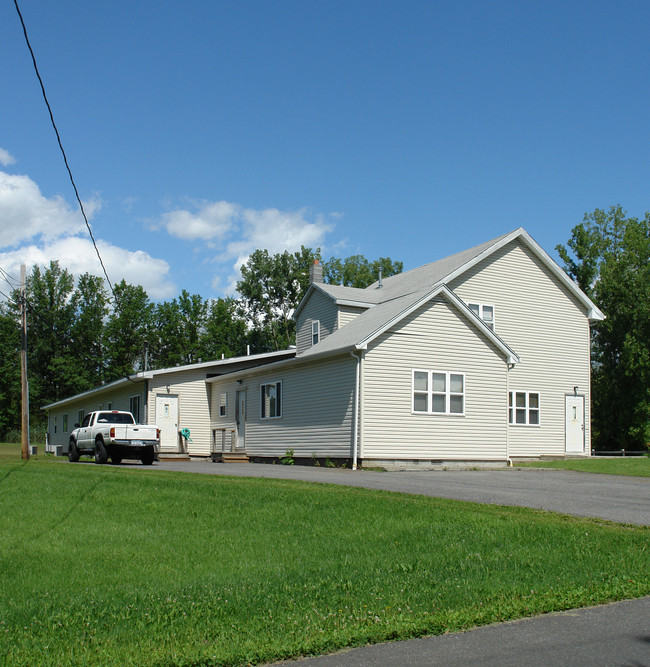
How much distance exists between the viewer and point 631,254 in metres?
50.5

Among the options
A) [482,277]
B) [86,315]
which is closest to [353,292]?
[482,277]

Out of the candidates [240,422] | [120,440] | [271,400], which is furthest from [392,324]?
[240,422]

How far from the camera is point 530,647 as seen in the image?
5.48m

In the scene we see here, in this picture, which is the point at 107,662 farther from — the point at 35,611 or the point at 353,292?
the point at 353,292

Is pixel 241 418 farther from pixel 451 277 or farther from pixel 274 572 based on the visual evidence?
pixel 274 572

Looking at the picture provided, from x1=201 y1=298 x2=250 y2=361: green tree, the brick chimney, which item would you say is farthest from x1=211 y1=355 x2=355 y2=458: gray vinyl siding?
x1=201 y1=298 x2=250 y2=361: green tree

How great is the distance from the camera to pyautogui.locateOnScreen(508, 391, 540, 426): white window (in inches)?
1122

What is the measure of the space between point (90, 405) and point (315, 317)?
18440mm

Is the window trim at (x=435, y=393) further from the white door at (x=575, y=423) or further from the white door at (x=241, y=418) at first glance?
the white door at (x=241, y=418)

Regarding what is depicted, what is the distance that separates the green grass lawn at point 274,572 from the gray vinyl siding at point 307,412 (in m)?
10.4

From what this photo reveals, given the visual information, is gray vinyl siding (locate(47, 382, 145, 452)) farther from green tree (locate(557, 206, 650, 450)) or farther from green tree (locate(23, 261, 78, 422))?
green tree (locate(557, 206, 650, 450))

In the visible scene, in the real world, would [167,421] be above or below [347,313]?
below

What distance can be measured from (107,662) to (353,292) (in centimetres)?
2702

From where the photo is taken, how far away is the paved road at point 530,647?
5.19m
